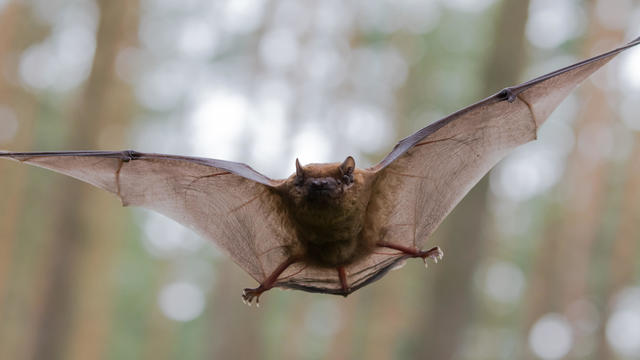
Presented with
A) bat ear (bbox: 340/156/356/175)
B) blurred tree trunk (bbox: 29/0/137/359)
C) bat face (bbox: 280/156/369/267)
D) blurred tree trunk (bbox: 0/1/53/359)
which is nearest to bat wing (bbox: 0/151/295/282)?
bat face (bbox: 280/156/369/267)

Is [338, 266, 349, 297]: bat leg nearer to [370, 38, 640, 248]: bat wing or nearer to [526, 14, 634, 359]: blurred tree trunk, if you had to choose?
[370, 38, 640, 248]: bat wing

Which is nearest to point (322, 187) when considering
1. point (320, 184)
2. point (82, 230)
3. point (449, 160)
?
point (320, 184)

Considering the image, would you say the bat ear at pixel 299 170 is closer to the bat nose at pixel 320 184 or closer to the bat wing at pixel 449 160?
the bat nose at pixel 320 184

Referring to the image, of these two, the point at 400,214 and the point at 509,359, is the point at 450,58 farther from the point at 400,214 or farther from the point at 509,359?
the point at 400,214

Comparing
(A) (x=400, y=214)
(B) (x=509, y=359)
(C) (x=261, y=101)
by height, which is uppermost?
(C) (x=261, y=101)

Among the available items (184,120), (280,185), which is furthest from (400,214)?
(184,120)

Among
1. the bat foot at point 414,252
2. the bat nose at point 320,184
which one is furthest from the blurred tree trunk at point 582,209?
the bat nose at point 320,184

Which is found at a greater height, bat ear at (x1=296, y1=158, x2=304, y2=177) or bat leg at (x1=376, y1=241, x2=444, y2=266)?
bat ear at (x1=296, y1=158, x2=304, y2=177)
